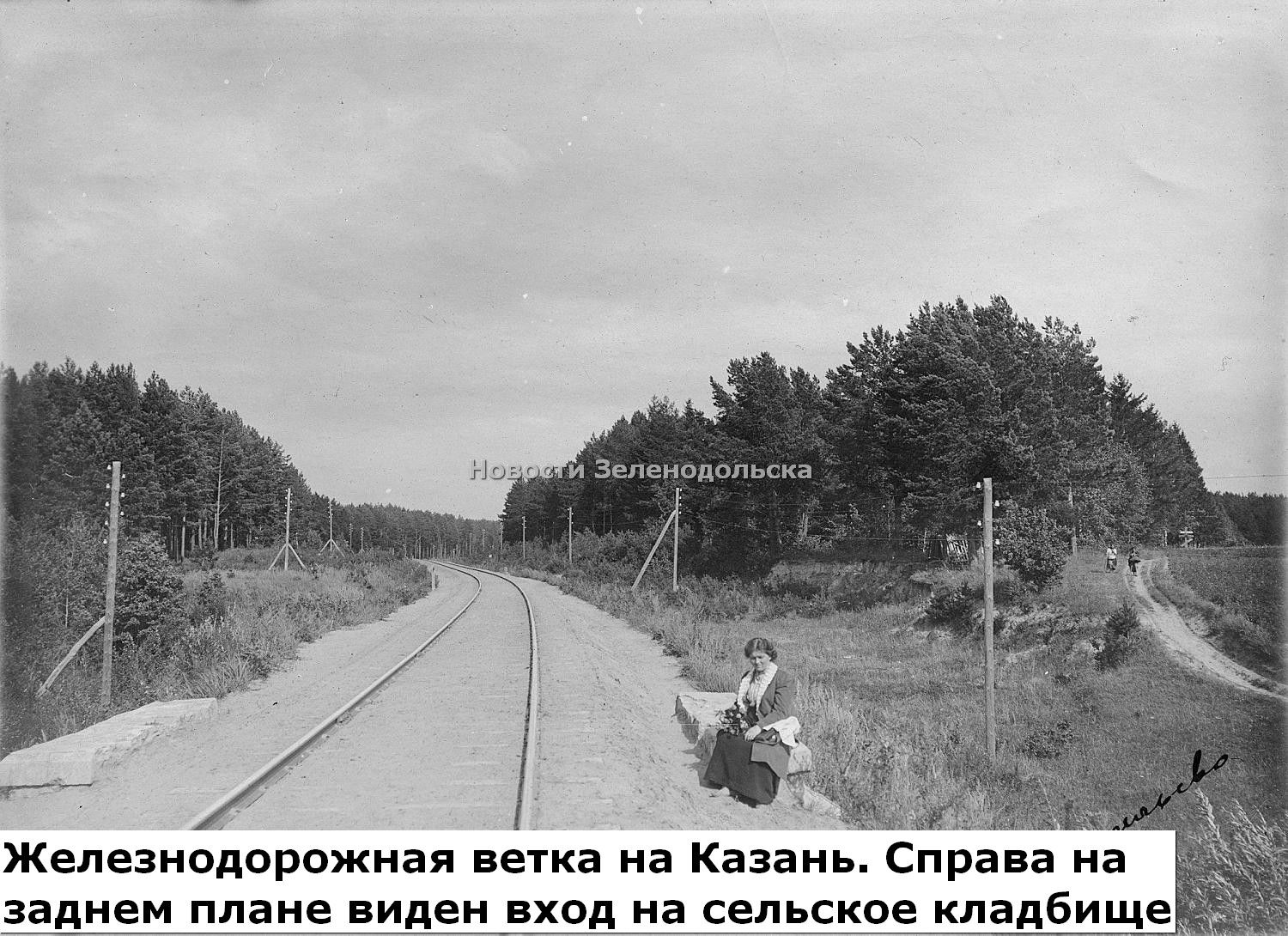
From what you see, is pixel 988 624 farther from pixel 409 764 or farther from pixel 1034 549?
pixel 1034 549

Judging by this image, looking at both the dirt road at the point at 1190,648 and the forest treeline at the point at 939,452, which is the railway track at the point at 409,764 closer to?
the dirt road at the point at 1190,648

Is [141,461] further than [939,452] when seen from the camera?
Yes

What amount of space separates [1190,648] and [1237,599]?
9.10 feet

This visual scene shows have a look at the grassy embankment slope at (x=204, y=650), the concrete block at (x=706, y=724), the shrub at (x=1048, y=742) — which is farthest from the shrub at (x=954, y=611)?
the concrete block at (x=706, y=724)

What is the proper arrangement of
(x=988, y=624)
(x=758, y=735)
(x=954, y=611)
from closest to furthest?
(x=758, y=735)
(x=988, y=624)
(x=954, y=611)

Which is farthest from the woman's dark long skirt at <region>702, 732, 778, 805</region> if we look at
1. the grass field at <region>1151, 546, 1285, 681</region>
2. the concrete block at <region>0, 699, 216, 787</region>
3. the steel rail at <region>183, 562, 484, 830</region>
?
the grass field at <region>1151, 546, 1285, 681</region>

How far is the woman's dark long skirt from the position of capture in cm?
709

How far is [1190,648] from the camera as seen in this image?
2295cm

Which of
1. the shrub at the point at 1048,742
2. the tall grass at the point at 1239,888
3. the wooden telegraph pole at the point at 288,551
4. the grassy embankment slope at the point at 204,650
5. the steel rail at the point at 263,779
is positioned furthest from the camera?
the wooden telegraph pole at the point at 288,551

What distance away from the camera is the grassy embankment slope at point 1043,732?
775 centimetres

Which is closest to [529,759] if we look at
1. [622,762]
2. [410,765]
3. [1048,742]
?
[622,762]

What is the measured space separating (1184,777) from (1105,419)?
3088 centimetres

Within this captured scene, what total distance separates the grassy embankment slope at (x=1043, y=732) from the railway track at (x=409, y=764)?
3265 mm

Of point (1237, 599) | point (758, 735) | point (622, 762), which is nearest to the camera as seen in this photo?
point (758, 735)
